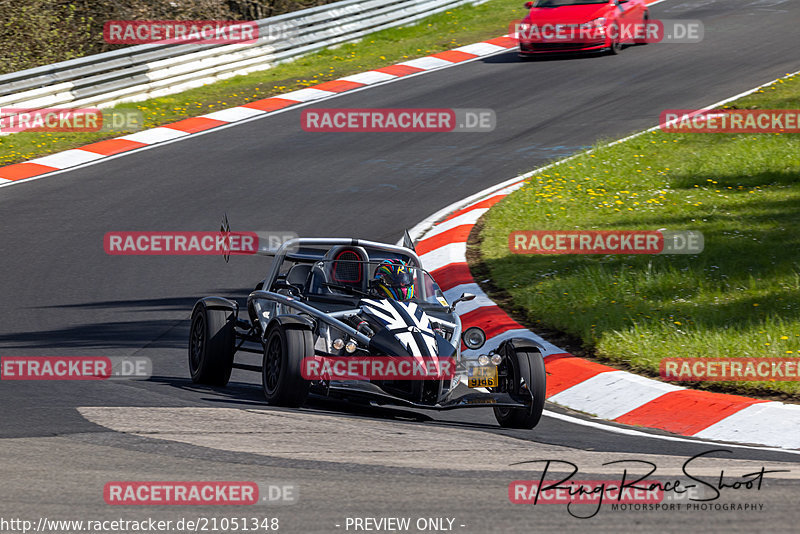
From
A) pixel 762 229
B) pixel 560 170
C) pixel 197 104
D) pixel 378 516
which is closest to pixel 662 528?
pixel 378 516

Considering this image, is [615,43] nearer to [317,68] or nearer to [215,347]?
[317,68]

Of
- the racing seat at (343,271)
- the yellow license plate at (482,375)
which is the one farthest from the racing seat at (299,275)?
the yellow license plate at (482,375)

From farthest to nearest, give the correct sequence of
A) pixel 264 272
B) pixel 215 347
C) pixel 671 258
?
pixel 264 272, pixel 671 258, pixel 215 347

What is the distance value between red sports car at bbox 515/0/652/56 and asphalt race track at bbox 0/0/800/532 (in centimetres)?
40

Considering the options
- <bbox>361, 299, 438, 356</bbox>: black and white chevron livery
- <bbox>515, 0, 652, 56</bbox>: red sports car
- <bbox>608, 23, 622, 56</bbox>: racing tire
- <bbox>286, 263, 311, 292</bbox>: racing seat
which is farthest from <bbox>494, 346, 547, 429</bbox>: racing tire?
<bbox>608, 23, 622, 56</bbox>: racing tire

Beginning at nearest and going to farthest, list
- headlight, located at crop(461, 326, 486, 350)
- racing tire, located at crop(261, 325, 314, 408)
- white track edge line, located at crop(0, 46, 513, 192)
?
racing tire, located at crop(261, 325, 314, 408) < headlight, located at crop(461, 326, 486, 350) < white track edge line, located at crop(0, 46, 513, 192)

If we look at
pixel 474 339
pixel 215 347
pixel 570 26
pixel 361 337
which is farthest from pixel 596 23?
pixel 361 337

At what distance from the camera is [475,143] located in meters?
17.0

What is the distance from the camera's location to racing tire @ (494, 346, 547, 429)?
725 cm

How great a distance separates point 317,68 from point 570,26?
16.7 ft

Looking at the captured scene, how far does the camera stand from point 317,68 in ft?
72.0

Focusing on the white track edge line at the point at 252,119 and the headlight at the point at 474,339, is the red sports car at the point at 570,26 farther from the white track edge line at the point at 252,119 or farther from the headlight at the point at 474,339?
the headlight at the point at 474,339

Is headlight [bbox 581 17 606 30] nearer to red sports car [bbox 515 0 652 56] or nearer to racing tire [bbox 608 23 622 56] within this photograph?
red sports car [bbox 515 0 652 56]

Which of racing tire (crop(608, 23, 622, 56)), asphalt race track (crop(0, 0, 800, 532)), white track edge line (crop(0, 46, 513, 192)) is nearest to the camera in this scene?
asphalt race track (crop(0, 0, 800, 532))
